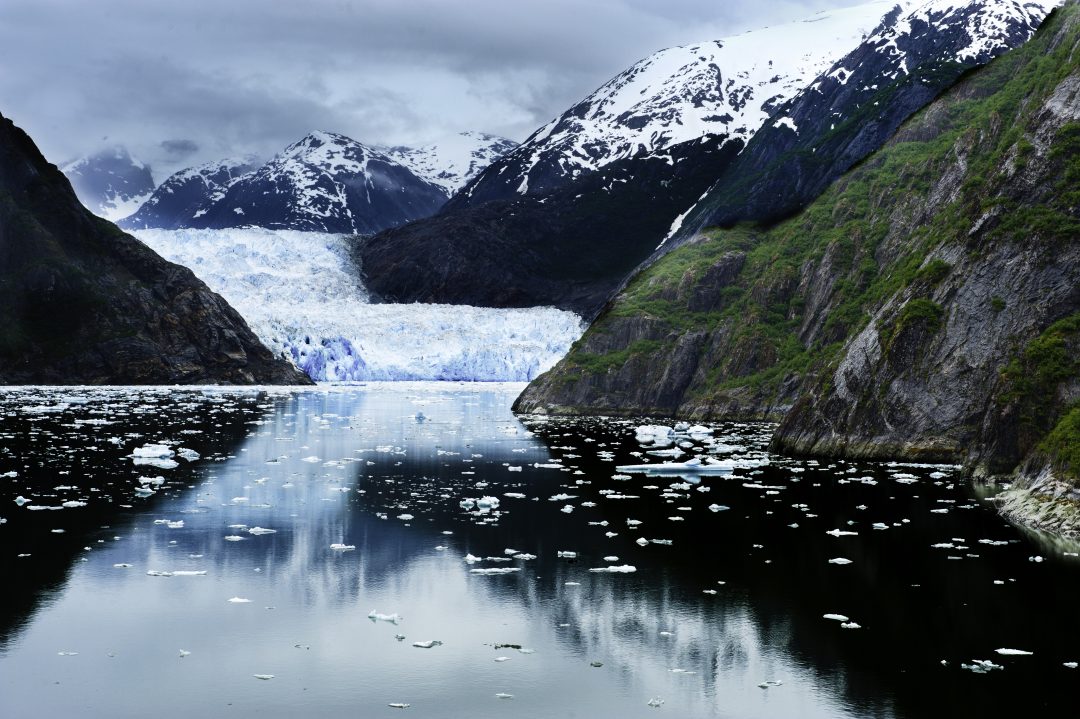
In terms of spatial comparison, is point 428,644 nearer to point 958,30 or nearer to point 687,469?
point 687,469

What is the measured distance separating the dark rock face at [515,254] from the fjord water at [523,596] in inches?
5085

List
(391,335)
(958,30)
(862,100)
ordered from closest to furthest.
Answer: (391,335) < (862,100) < (958,30)

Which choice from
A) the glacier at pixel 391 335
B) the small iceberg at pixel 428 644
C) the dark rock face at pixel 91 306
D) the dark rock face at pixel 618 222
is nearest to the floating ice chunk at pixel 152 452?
the small iceberg at pixel 428 644

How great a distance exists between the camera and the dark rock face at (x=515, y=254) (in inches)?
6708

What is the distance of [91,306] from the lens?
99.7 meters

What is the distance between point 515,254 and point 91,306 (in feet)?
308

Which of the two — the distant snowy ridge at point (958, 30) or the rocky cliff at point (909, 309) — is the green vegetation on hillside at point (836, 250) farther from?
the distant snowy ridge at point (958, 30)

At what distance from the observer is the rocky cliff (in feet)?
94.7

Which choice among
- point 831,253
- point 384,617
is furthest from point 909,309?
point 831,253

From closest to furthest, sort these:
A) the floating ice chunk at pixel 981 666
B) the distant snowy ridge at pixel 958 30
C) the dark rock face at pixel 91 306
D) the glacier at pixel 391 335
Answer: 1. the floating ice chunk at pixel 981 666
2. the dark rock face at pixel 91 306
3. the glacier at pixel 391 335
4. the distant snowy ridge at pixel 958 30

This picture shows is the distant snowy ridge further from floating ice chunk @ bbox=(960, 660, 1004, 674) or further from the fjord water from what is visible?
floating ice chunk @ bbox=(960, 660, 1004, 674)

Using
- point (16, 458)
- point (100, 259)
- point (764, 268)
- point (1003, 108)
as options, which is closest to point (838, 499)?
point (16, 458)

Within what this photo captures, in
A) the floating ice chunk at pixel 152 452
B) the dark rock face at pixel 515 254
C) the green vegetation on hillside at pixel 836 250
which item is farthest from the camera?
the dark rock face at pixel 515 254

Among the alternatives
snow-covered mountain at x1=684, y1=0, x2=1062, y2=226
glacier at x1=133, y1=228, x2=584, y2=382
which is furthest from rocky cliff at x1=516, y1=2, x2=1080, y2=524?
glacier at x1=133, y1=228, x2=584, y2=382
